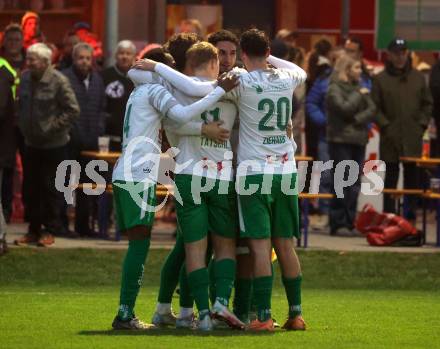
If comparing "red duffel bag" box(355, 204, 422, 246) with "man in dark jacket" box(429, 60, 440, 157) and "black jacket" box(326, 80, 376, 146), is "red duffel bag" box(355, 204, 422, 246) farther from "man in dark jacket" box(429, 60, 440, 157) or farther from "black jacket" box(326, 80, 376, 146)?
"man in dark jacket" box(429, 60, 440, 157)

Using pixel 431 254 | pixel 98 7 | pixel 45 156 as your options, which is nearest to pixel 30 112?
pixel 45 156

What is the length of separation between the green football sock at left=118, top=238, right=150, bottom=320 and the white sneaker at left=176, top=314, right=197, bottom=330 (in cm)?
48

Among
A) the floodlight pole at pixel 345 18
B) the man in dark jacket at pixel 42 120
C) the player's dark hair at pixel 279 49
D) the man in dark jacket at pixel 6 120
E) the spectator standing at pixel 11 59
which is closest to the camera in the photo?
the man in dark jacket at pixel 6 120

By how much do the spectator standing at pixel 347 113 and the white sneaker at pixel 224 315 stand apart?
26.6ft

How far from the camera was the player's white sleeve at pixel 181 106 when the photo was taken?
38.3ft

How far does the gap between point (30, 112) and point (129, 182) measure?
6.53 metres

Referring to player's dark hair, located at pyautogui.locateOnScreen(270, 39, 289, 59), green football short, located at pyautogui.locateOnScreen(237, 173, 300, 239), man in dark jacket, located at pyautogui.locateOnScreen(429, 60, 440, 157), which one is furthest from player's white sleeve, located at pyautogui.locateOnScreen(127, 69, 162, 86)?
man in dark jacket, located at pyautogui.locateOnScreen(429, 60, 440, 157)

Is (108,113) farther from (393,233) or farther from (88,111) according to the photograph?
(393,233)

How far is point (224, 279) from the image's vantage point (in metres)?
11.9

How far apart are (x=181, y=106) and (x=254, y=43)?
Result: 2.37ft

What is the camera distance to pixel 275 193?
1206cm

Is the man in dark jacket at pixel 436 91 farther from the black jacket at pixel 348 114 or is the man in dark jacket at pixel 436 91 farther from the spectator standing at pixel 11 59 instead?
the spectator standing at pixel 11 59

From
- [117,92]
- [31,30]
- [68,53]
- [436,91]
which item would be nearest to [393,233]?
[436,91]

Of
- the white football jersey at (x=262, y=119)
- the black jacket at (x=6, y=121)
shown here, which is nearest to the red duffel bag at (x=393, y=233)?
the black jacket at (x=6, y=121)
